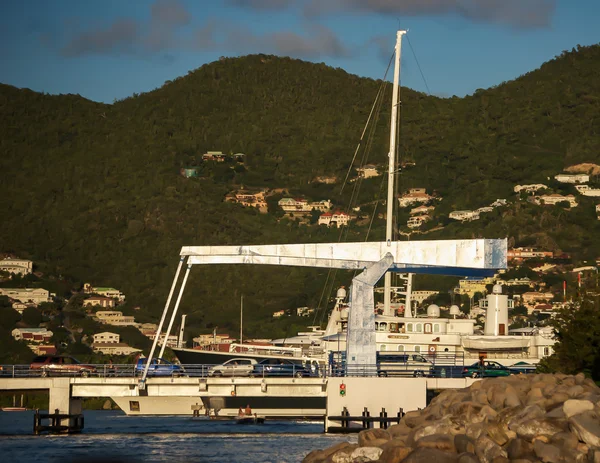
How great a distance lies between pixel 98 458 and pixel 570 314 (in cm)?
2123

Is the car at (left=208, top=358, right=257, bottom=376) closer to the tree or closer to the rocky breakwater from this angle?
the tree

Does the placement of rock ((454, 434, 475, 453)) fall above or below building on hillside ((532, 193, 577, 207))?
below

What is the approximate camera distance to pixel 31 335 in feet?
504

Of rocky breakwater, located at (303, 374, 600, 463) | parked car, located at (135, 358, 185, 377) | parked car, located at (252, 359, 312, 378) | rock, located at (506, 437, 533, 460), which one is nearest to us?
rocky breakwater, located at (303, 374, 600, 463)

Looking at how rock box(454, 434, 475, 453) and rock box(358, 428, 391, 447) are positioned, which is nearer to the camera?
rock box(454, 434, 475, 453)

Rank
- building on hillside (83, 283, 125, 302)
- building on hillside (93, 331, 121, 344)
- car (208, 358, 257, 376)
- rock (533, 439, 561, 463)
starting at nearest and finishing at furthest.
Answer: rock (533, 439, 561, 463), car (208, 358, 257, 376), building on hillside (93, 331, 121, 344), building on hillside (83, 283, 125, 302)

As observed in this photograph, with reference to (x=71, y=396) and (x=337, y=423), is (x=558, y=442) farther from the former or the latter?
(x=71, y=396)

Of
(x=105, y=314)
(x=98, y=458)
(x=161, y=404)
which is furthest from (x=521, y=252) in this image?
(x=98, y=458)

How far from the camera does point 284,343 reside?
8206 centimetres

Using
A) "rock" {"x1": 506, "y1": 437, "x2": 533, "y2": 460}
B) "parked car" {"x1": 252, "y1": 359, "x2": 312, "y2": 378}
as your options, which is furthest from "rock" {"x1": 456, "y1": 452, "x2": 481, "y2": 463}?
"parked car" {"x1": 252, "y1": 359, "x2": 312, "y2": 378}

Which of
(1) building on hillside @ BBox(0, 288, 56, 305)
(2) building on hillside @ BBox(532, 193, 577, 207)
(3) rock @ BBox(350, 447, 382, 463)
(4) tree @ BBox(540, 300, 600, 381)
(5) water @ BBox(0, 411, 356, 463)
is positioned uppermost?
(2) building on hillside @ BBox(532, 193, 577, 207)

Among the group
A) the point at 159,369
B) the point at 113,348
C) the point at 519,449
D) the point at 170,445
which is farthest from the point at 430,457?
the point at 113,348

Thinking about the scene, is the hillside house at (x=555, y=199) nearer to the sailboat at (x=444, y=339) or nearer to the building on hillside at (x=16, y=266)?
the building on hillside at (x=16, y=266)

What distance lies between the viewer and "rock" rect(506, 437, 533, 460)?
86.3ft
